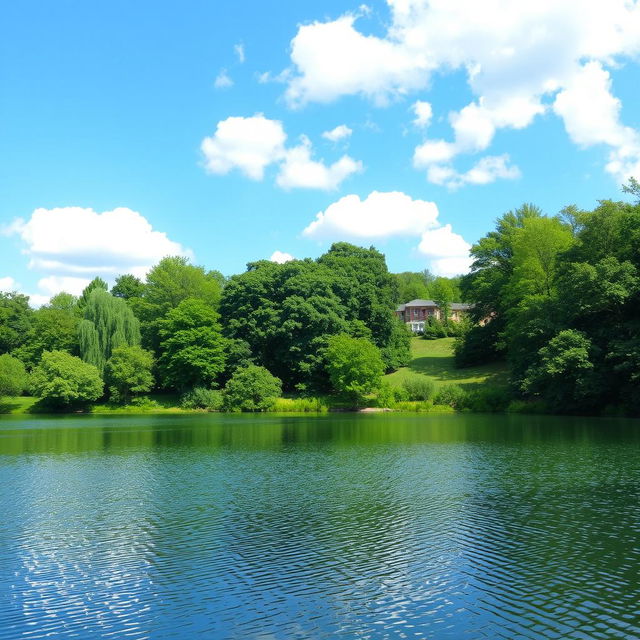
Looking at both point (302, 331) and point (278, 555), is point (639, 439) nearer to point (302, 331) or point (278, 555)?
point (278, 555)

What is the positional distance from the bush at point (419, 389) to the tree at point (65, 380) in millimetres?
33835

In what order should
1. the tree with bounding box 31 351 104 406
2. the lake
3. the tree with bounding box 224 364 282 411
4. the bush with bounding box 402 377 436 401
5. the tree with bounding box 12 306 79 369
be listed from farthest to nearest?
the tree with bounding box 12 306 79 369, the tree with bounding box 31 351 104 406, the tree with bounding box 224 364 282 411, the bush with bounding box 402 377 436 401, the lake

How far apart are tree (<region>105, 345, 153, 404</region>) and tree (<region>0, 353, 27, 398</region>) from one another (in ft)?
36.6

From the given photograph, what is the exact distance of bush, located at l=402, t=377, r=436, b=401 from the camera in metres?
Result: 60.2

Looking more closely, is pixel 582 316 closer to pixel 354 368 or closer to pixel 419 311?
pixel 354 368

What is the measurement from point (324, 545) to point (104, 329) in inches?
2511

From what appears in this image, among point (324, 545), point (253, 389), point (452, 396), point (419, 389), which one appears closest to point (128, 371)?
point (253, 389)

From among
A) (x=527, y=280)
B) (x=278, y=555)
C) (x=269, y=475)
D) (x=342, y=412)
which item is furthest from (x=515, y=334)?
(x=278, y=555)

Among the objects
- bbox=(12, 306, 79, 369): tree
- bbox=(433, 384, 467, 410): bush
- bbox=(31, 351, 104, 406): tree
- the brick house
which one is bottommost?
bbox=(433, 384, 467, 410): bush

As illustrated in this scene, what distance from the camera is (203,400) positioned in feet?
218

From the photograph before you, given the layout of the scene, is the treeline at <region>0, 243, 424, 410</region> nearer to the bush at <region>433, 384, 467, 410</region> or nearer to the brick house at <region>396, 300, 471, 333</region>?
the bush at <region>433, 384, 467, 410</region>

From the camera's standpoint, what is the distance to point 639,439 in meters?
30.9

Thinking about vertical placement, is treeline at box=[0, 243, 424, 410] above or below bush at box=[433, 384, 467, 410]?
above

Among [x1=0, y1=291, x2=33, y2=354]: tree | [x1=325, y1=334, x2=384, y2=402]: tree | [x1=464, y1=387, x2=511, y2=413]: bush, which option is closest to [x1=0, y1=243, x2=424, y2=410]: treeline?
[x1=325, y1=334, x2=384, y2=402]: tree
